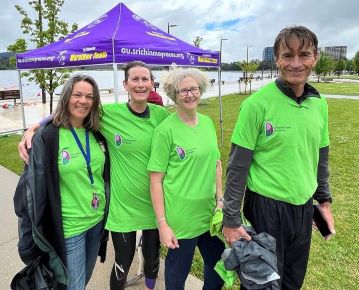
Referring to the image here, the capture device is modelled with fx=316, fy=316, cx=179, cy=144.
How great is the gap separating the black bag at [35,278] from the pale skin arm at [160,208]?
2.45 ft

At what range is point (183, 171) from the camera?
201 cm

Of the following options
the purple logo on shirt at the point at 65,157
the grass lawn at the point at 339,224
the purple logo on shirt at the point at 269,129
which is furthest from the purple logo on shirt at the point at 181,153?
the grass lawn at the point at 339,224

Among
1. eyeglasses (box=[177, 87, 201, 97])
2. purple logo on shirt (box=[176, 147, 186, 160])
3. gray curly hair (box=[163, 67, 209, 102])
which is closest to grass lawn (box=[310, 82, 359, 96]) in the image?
gray curly hair (box=[163, 67, 209, 102])

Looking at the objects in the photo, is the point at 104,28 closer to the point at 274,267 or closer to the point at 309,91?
the point at 309,91

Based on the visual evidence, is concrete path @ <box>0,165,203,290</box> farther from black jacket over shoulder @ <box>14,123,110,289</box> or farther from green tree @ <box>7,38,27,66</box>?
green tree @ <box>7,38,27,66</box>

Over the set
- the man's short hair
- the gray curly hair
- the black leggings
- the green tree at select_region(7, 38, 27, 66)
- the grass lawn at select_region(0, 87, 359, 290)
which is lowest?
the grass lawn at select_region(0, 87, 359, 290)

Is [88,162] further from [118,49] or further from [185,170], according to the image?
[118,49]

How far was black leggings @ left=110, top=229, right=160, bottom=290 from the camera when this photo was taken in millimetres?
2230

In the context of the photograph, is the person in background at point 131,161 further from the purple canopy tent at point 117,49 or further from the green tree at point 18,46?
the green tree at point 18,46

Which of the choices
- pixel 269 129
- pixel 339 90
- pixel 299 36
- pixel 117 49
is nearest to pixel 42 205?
pixel 269 129

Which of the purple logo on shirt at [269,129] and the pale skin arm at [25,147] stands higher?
the purple logo on shirt at [269,129]

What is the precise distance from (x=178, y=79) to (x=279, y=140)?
2.45ft

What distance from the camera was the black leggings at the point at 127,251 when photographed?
2230 mm

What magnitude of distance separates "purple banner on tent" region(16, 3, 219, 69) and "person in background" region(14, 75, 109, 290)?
248cm
